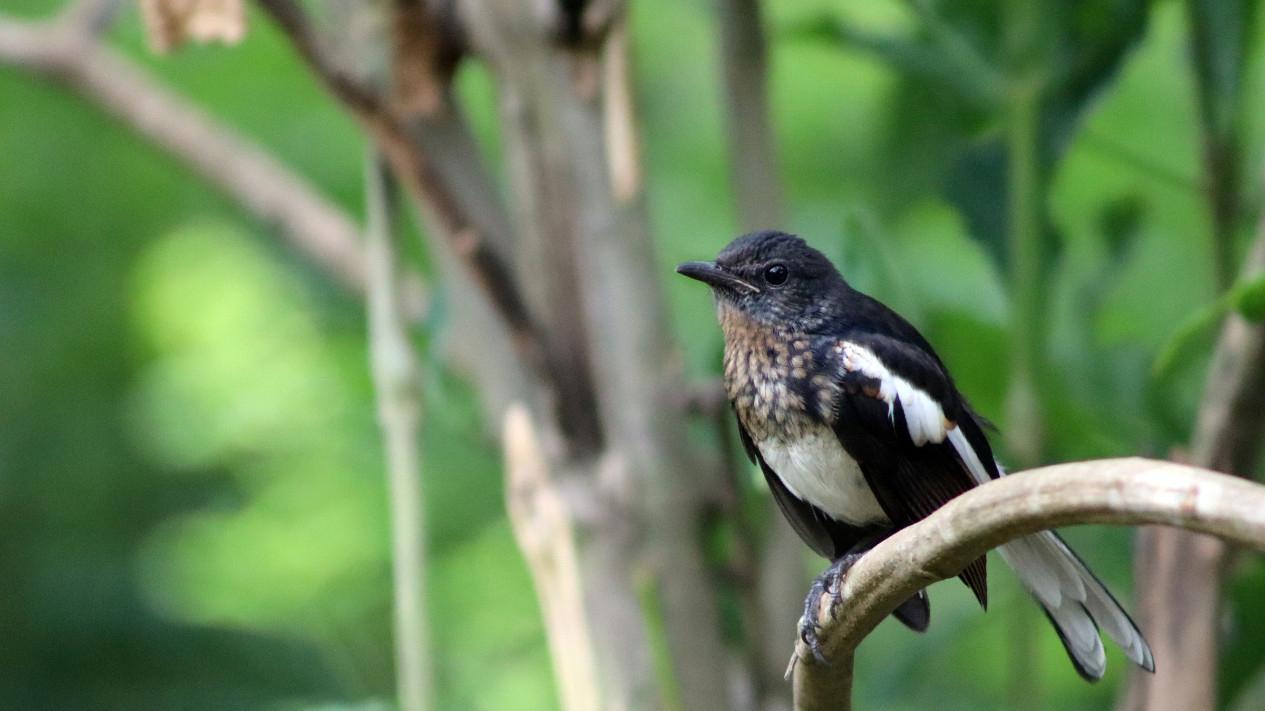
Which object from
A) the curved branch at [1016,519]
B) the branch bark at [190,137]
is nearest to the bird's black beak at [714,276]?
the curved branch at [1016,519]

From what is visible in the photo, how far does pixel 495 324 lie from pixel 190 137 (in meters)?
1.24

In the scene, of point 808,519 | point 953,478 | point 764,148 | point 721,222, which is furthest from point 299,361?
point 953,478

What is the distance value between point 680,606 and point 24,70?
237cm

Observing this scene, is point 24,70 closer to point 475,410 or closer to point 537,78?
point 475,410

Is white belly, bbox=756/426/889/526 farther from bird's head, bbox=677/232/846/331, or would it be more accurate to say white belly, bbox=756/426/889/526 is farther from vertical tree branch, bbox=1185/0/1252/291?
vertical tree branch, bbox=1185/0/1252/291

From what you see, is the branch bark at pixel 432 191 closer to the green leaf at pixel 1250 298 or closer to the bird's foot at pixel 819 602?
the bird's foot at pixel 819 602

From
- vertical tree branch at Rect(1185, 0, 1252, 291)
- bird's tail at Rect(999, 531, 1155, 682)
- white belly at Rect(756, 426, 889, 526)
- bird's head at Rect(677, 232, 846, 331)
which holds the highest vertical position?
vertical tree branch at Rect(1185, 0, 1252, 291)

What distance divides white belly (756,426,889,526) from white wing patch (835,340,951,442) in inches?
4.7

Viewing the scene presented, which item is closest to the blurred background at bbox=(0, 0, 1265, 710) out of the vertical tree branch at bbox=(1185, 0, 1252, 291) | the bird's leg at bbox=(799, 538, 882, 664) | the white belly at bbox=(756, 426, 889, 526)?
the vertical tree branch at bbox=(1185, 0, 1252, 291)

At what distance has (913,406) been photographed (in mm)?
2398

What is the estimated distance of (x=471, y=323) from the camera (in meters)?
2.99

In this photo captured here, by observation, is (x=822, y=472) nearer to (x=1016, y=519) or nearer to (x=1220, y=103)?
(x=1016, y=519)

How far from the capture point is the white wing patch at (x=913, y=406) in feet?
7.86

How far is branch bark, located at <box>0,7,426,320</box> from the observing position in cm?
355
